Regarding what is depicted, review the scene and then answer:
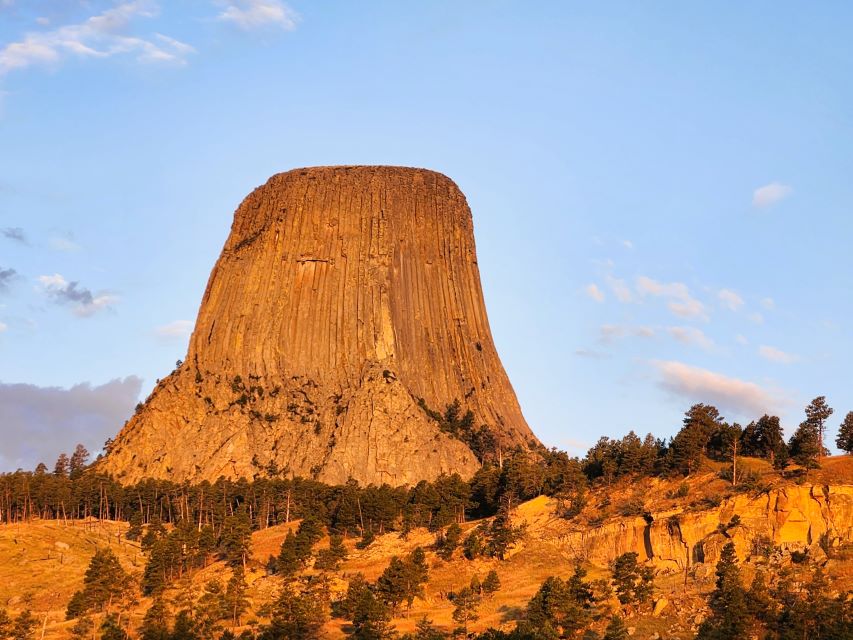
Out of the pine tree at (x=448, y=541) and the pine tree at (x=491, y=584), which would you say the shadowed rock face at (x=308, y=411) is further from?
the pine tree at (x=491, y=584)

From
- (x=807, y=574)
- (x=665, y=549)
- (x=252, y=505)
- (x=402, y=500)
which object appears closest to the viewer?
(x=807, y=574)

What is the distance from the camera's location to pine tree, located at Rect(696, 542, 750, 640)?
92062 mm

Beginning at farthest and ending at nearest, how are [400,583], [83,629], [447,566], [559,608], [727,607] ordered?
[447,566] < [400,583] < [83,629] < [559,608] < [727,607]

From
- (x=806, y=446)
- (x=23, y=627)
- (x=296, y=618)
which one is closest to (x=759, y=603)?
(x=806, y=446)

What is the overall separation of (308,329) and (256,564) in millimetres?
73925

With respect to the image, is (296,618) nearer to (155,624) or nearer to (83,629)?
(155,624)

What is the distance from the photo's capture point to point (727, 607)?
93312 mm

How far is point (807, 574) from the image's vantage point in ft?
324

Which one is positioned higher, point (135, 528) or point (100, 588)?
point (135, 528)

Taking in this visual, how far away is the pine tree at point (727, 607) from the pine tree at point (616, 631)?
5.19 m

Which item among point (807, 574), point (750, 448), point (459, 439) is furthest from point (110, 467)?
point (807, 574)

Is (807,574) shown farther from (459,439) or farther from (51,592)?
(459,439)

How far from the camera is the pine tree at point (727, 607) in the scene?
302 feet

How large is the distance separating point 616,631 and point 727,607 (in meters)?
8.03
